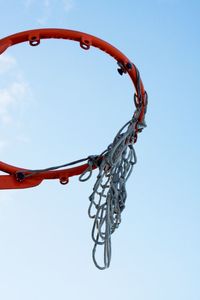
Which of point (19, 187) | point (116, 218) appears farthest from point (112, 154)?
point (19, 187)

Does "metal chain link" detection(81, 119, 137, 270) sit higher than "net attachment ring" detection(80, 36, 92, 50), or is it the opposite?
"net attachment ring" detection(80, 36, 92, 50)

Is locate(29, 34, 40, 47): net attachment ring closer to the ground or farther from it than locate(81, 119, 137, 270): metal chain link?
farther from it

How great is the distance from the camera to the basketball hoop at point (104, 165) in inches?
149

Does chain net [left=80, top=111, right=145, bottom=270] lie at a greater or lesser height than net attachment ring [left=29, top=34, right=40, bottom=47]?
lesser

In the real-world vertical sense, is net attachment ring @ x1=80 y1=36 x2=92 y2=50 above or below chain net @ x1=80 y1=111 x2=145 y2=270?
above

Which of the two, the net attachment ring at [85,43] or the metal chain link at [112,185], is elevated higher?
the net attachment ring at [85,43]

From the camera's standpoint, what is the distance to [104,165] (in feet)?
12.9

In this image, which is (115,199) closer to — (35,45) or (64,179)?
(64,179)

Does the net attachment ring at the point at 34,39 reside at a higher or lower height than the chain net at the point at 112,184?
higher

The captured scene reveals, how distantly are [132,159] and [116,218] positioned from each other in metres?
0.40

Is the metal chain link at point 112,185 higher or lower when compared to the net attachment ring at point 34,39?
lower

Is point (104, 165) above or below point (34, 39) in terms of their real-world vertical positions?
below

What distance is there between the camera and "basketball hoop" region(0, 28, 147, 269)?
378cm

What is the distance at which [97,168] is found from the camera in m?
4.04
